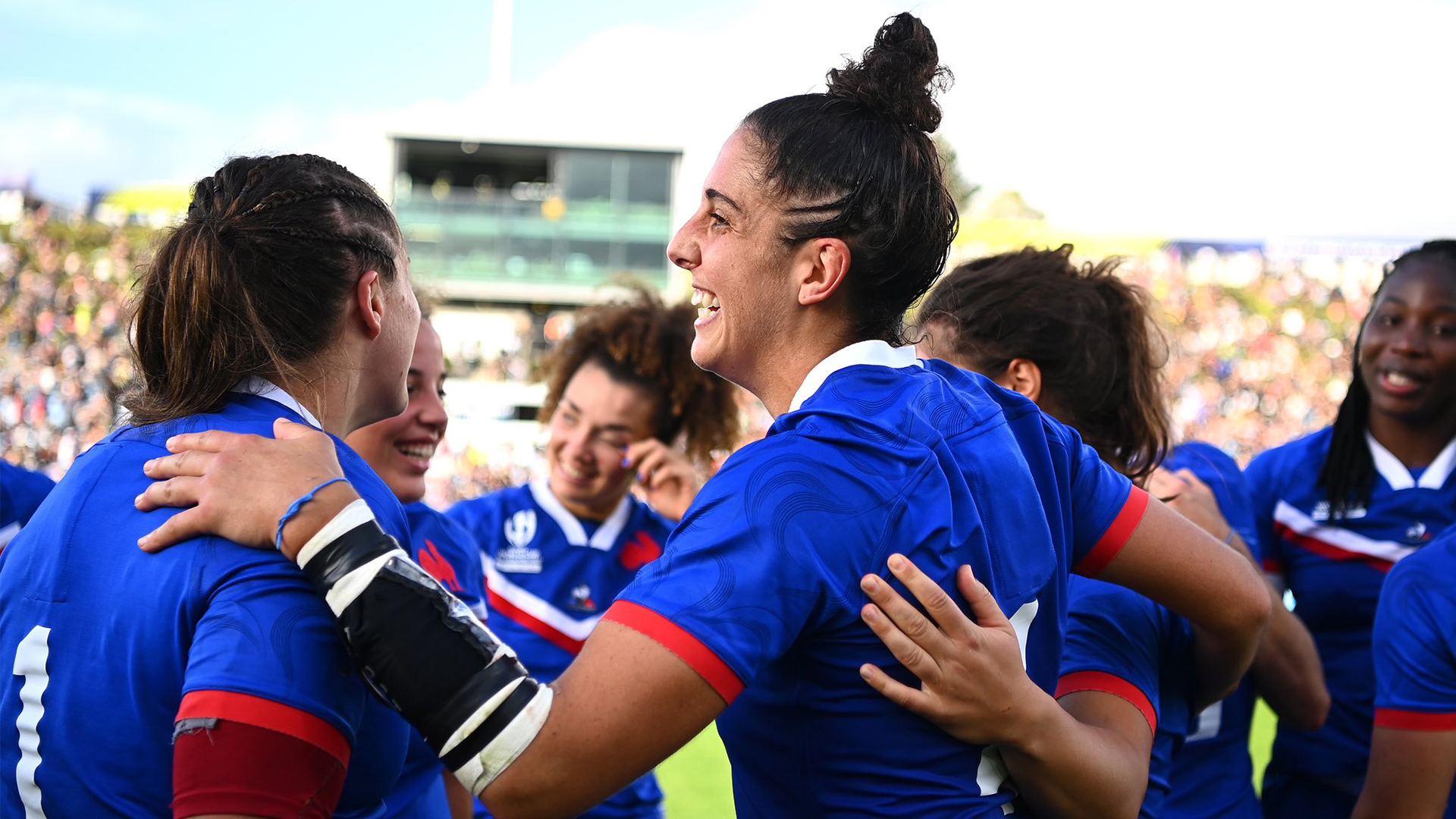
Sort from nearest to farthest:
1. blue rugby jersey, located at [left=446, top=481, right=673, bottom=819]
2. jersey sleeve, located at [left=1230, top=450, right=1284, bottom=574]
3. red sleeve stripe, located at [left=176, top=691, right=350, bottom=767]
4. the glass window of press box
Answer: red sleeve stripe, located at [left=176, top=691, right=350, bottom=767] → jersey sleeve, located at [left=1230, top=450, right=1284, bottom=574] → blue rugby jersey, located at [left=446, top=481, right=673, bottom=819] → the glass window of press box

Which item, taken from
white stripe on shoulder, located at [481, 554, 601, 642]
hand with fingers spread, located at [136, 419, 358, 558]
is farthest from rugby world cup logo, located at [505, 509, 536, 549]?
hand with fingers spread, located at [136, 419, 358, 558]

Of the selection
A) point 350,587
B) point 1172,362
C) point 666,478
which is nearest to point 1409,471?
point 666,478

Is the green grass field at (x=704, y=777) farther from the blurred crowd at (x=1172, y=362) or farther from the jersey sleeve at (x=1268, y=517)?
the blurred crowd at (x=1172, y=362)

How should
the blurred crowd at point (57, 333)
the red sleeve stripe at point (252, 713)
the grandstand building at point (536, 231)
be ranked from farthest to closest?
the grandstand building at point (536, 231), the blurred crowd at point (57, 333), the red sleeve stripe at point (252, 713)

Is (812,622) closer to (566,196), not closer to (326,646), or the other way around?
(326,646)

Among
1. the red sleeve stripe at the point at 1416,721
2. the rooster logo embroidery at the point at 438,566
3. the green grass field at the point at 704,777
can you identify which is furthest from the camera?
the green grass field at the point at 704,777

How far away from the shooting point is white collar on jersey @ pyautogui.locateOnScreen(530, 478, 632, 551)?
161 inches

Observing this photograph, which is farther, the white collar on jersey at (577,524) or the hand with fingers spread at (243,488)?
the white collar on jersey at (577,524)

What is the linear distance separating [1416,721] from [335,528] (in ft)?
6.41

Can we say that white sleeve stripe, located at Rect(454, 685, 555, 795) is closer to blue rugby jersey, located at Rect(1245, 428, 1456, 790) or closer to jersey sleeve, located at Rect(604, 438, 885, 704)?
jersey sleeve, located at Rect(604, 438, 885, 704)

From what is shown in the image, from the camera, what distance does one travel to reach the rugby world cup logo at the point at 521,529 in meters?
4.04

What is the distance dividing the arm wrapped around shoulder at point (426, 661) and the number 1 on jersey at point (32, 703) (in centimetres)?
39

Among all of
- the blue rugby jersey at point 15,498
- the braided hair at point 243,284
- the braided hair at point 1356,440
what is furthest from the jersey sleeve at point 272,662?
the braided hair at point 1356,440

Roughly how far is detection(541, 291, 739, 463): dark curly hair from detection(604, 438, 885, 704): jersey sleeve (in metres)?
2.79
